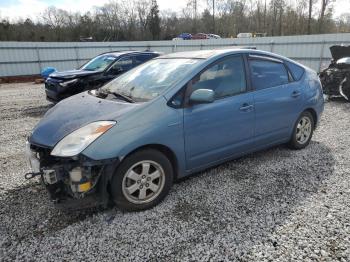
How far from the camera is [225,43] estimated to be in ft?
60.8

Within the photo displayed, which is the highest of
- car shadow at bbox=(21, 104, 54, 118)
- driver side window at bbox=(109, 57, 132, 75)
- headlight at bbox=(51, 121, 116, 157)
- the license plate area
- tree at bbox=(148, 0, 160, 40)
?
tree at bbox=(148, 0, 160, 40)

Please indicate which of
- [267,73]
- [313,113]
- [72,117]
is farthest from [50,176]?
[313,113]

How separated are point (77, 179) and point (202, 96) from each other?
1.50m

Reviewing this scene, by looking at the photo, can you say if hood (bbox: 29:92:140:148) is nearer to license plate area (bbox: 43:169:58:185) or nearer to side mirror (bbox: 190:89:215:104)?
license plate area (bbox: 43:169:58:185)

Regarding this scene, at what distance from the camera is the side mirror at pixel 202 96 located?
10.1 ft

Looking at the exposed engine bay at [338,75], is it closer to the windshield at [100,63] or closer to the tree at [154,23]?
the windshield at [100,63]

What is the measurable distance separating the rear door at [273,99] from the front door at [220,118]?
0.19m

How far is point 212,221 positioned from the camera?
9.50ft

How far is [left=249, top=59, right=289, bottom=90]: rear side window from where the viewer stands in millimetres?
3893

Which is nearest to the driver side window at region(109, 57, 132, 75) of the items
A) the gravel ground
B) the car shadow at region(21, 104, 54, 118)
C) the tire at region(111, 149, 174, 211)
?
the car shadow at region(21, 104, 54, 118)

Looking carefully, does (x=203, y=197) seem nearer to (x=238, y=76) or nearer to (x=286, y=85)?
(x=238, y=76)

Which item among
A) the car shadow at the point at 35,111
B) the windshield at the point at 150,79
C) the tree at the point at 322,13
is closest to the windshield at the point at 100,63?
the car shadow at the point at 35,111

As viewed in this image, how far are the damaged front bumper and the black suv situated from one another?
559cm

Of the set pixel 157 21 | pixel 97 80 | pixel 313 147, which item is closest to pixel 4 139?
pixel 97 80
